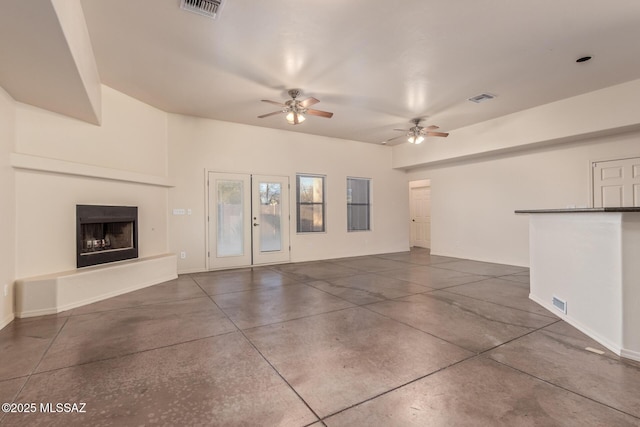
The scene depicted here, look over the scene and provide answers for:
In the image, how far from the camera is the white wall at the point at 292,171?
6055 millimetres

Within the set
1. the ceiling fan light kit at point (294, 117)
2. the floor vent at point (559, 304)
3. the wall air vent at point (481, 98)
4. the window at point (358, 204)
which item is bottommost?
the floor vent at point (559, 304)

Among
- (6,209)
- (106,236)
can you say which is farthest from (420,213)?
(6,209)

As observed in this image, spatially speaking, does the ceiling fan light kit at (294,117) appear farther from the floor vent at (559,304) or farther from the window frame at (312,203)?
the floor vent at (559,304)

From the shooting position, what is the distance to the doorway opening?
405 inches

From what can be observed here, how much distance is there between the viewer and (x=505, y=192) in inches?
269

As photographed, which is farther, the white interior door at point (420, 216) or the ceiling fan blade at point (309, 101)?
the white interior door at point (420, 216)

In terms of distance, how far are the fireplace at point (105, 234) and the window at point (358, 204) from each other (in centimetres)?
527

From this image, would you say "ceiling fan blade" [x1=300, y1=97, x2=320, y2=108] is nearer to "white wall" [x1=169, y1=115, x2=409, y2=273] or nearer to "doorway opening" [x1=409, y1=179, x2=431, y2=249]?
"white wall" [x1=169, y1=115, x2=409, y2=273]

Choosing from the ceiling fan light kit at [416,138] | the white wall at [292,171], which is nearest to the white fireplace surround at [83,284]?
the white wall at [292,171]

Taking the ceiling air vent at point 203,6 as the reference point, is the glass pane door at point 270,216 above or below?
below

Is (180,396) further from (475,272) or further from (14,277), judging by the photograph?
(475,272)

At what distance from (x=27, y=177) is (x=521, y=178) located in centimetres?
868

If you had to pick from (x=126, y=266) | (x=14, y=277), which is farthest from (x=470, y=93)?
(x=14, y=277)

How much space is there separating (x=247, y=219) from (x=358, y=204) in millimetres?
3419
